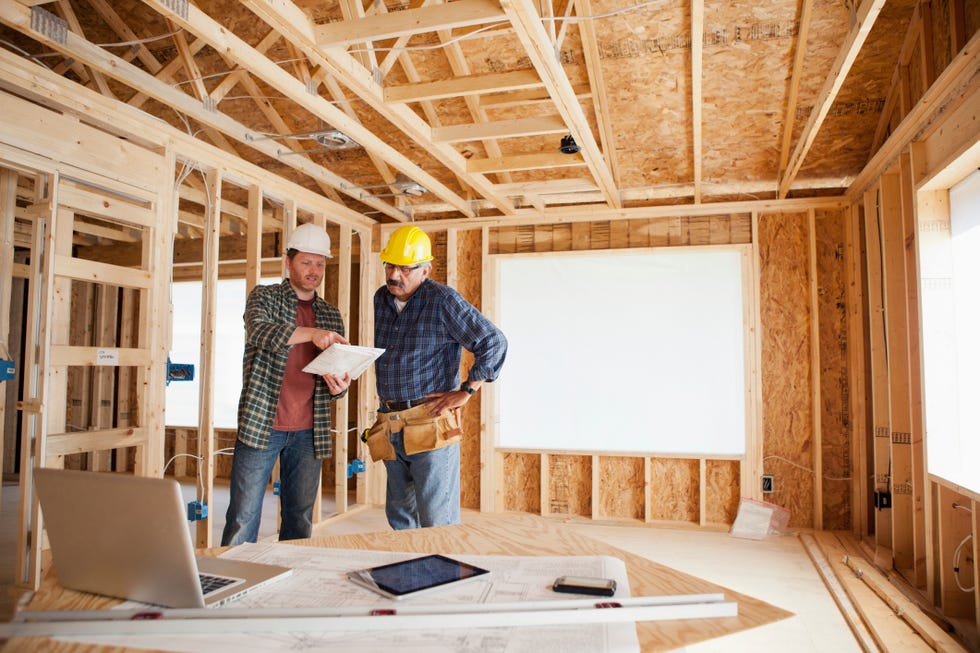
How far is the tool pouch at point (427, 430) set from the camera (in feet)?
8.55

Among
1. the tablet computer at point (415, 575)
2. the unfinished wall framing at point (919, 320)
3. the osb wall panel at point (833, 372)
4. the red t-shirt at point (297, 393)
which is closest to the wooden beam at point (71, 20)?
the red t-shirt at point (297, 393)

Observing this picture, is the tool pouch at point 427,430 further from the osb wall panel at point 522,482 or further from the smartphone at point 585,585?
the osb wall panel at point 522,482

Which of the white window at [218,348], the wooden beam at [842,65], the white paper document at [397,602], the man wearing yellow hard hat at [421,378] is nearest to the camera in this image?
the white paper document at [397,602]

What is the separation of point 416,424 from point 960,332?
102 inches

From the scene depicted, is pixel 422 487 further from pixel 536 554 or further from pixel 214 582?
pixel 214 582

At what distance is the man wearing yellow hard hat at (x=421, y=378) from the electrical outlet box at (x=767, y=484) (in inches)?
124

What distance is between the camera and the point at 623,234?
5512mm

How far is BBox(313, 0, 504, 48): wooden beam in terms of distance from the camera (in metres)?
2.43

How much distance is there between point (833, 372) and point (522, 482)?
2613 mm

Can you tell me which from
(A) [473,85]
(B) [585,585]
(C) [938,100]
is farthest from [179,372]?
(C) [938,100]

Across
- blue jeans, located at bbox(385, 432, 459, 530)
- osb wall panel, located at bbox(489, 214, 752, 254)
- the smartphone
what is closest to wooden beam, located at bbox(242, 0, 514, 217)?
osb wall panel, located at bbox(489, 214, 752, 254)

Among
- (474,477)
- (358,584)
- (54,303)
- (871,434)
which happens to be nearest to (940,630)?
(871,434)

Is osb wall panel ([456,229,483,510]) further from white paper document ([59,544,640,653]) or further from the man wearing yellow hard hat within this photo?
white paper document ([59,544,640,653])

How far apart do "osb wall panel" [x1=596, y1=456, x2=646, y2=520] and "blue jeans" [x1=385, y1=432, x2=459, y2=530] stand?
2.86m
